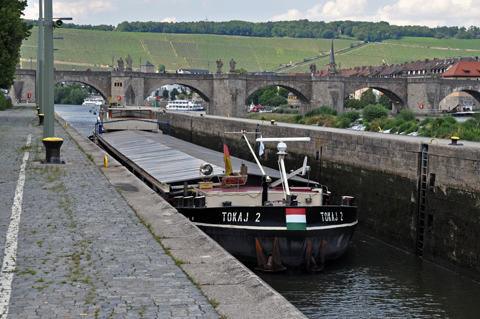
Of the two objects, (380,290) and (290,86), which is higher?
(290,86)

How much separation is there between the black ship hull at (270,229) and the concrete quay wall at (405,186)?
2.91 meters

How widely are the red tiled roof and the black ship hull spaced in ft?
433

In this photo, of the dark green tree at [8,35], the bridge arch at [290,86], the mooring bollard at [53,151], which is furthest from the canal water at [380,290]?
the bridge arch at [290,86]

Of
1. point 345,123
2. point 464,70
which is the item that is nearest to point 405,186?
point 345,123

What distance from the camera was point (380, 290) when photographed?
13312 millimetres

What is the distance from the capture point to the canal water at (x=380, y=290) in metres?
11.9

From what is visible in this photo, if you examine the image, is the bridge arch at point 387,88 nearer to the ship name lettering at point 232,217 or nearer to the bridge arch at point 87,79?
the bridge arch at point 87,79

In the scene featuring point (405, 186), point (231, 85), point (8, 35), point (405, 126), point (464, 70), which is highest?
point (464, 70)

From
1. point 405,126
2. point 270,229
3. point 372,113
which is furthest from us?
point 372,113

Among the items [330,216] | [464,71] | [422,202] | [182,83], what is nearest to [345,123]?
[422,202]

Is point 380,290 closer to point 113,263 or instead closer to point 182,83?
point 113,263

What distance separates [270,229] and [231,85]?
6910 centimetres

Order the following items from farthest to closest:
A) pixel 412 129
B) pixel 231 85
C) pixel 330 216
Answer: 1. pixel 231 85
2. pixel 412 129
3. pixel 330 216

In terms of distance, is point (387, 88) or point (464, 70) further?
point (464, 70)
